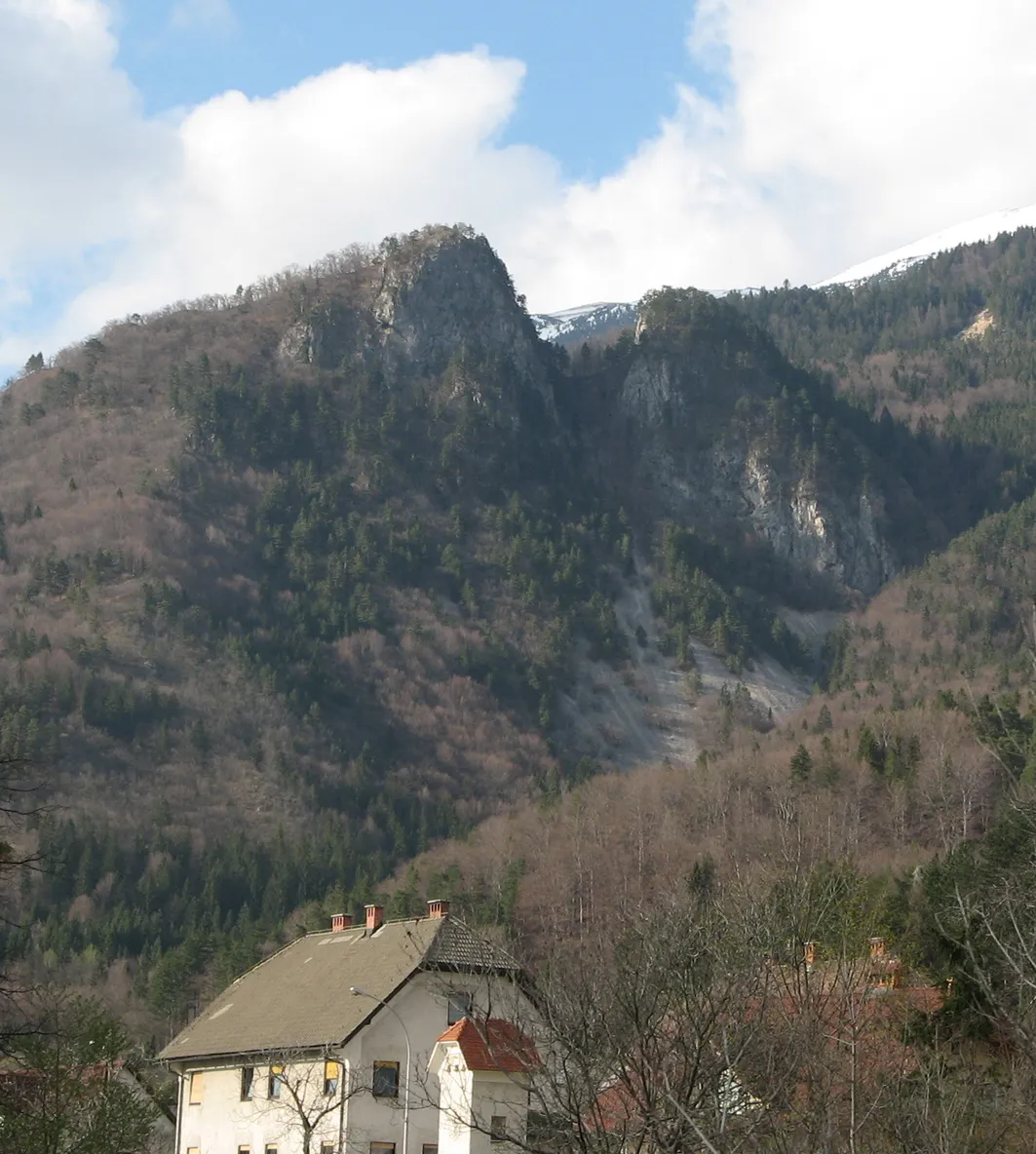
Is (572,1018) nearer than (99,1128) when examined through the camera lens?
Yes

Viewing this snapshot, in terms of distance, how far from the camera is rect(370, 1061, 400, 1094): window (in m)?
53.7

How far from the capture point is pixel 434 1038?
5547cm

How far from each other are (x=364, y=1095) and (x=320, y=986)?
19.6ft

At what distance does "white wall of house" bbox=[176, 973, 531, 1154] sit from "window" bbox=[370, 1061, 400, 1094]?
17 centimetres

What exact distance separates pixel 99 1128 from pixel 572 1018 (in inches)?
836

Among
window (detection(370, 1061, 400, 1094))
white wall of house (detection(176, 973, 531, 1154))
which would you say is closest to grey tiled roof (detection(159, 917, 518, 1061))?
white wall of house (detection(176, 973, 531, 1154))

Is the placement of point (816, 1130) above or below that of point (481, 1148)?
above

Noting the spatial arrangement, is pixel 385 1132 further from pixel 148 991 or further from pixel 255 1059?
pixel 148 991

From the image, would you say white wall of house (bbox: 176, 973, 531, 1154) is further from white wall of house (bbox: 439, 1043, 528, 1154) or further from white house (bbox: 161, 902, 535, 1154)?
white wall of house (bbox: 439, 1043, 528, 1154)

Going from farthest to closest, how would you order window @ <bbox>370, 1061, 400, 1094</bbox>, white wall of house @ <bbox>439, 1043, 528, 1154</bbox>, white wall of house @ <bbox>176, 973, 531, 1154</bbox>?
window @ <bbox>370, 1061, 400, 1094</bbox> → white wall of house @ <bbox>176, 973, 531, 1154</bbox> → white wall of house @ <bbox>439, 1043, 528, 1154</bbox>

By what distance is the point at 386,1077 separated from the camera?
54500 mm

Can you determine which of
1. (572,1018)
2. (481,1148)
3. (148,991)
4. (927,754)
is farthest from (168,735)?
(572,1018)

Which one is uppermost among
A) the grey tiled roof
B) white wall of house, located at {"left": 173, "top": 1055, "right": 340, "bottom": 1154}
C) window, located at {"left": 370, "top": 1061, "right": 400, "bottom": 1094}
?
the grey tiled roof

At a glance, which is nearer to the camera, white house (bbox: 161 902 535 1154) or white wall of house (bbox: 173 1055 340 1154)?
white house (bbox: 161 902 535 1154)
